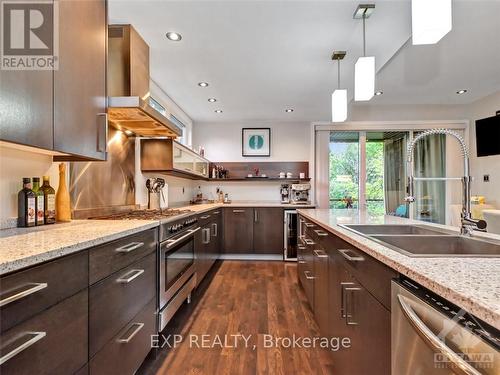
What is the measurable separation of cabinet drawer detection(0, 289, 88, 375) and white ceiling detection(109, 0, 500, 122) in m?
1.96

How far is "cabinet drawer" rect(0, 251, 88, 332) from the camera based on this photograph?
2.33 ft

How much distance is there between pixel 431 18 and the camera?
131 cm

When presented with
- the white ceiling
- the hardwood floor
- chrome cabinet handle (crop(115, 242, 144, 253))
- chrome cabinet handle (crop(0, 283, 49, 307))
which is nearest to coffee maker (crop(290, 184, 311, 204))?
the white ceiling

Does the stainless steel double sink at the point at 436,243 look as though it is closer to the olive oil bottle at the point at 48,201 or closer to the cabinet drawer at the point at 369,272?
the cabinet drawer at the point at 369,272

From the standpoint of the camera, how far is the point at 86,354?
3.45ft

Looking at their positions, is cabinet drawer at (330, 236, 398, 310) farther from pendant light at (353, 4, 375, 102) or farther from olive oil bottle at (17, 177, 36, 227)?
olive oil bottle at (17, 177, 36, 227)

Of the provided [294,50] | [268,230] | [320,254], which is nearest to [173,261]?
[320,254]

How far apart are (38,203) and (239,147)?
3.92m

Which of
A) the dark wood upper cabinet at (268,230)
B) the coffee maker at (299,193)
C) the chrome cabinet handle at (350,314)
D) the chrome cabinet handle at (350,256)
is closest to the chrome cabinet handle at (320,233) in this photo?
the chrome cabinet handle at (350,256)

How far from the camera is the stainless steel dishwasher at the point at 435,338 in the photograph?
50cm

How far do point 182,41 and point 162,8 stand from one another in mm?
422

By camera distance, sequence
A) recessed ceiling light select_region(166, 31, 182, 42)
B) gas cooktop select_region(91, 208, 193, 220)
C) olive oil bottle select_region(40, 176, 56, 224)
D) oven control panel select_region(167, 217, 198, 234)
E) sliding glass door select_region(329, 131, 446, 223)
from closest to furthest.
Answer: olive oil bottle select_region(40, 176, 56, 224)
gas cooktop select_region(91, 208, 193, 220)
oven control panel select_region(167, 217, 198, 234)
recessed ceiling light select_region(166, 31, 182, 42)
sliding glass door select_region(329, 131, 446, 223)

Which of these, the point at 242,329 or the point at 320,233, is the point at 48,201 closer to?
the point at 242,329

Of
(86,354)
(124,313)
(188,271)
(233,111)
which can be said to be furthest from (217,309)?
(233,111)
